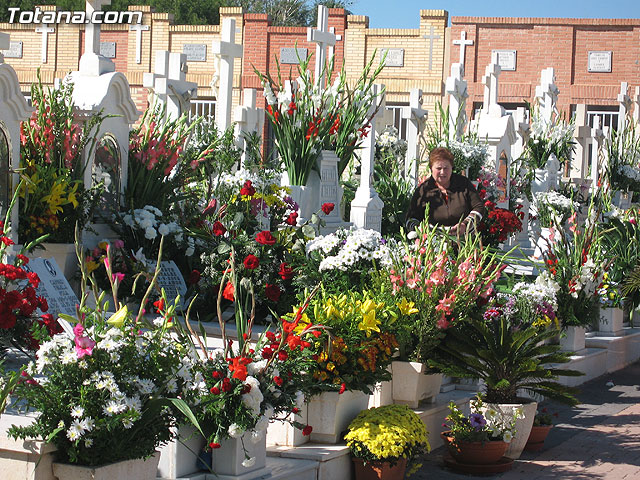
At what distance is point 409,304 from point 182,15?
3628cm

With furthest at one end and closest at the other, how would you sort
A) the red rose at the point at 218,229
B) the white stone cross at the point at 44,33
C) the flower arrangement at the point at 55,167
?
1. the white stone cross at the point at 44,33
2. the red rose at the point at 218,229
3. the flower arrangement at the point at 55,167

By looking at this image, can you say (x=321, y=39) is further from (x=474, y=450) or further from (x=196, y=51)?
(x=196, y=51)

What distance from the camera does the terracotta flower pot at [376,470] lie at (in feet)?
18.3

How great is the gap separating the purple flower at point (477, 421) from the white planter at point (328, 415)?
0.96 m

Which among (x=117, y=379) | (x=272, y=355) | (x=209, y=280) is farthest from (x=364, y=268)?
(x=117, y=379)

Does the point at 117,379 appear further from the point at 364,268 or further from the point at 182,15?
the point at 182,15

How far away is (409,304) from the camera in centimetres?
643

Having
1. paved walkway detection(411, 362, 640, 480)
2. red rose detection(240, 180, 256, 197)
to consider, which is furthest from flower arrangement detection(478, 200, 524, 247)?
red rose detection(240, 180, 256, 197)

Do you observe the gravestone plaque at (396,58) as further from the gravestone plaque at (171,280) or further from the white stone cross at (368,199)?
the gravestone plaque at (171,280)

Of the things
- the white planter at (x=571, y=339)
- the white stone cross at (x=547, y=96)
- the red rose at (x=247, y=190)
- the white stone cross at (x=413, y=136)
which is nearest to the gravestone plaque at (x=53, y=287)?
the red rose at (x=247, y=190)

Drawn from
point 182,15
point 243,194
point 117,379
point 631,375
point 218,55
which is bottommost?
point 631,375

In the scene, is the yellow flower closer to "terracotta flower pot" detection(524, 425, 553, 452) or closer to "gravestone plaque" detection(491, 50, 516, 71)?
"terracotta flower pot" detection(524, 425, 553, 452)

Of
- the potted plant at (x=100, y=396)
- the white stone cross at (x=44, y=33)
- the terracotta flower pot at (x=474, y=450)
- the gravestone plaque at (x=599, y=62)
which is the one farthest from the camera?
the white stone cross at (x=44, y=33)

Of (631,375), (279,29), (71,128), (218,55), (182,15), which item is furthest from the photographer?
(182,15)
